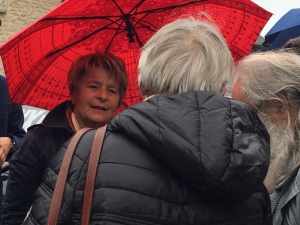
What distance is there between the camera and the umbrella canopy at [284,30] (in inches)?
163

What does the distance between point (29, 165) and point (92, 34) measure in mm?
1074

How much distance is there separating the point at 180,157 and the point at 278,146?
0.79 metres

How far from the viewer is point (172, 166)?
4.12 ft

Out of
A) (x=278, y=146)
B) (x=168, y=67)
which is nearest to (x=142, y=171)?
(x=168, y=67)

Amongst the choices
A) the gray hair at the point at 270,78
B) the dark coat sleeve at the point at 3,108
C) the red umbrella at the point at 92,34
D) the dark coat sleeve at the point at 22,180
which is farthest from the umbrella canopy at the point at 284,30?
the dark coat sleeve at the point at 22,180

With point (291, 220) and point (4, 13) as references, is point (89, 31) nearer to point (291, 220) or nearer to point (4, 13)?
point (291, 220)

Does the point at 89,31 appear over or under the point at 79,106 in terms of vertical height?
over

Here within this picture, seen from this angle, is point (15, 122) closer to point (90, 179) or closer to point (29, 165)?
point (29, 165)

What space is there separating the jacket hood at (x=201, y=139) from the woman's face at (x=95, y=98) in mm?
1170

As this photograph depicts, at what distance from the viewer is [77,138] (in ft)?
4.41

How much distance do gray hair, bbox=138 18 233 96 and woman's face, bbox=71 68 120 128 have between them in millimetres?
1005

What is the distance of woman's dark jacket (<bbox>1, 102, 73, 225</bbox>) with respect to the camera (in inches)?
83.9

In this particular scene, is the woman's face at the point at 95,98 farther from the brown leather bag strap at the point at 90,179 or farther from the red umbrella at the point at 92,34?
the brown leather bag strap at the point at 90,179

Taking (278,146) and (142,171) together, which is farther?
(278,146)
